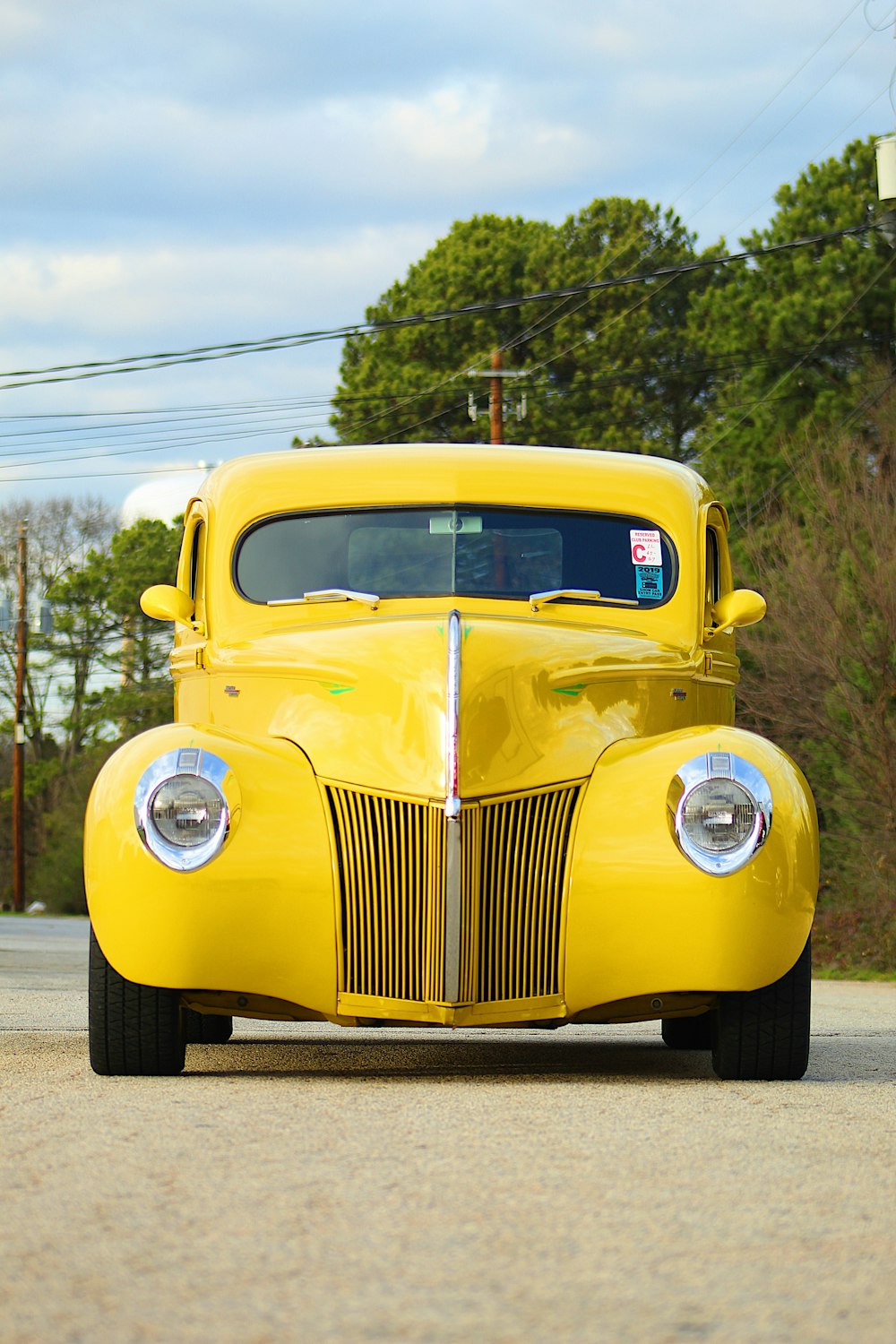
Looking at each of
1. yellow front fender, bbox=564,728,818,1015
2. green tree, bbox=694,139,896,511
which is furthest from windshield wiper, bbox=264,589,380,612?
green tree, bbox=694,139,896,511

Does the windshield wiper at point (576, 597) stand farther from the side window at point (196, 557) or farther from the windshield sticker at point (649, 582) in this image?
the side window at point (196, 557)

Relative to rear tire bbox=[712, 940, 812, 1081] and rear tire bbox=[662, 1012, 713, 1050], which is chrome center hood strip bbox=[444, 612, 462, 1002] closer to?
rear tire bbox=[712, 940, 812, 1081]

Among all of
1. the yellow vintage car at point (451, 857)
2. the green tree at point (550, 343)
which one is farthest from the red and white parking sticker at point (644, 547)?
the green tree at point (550, 343)

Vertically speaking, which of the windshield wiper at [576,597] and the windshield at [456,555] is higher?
the windshield at [456,555]

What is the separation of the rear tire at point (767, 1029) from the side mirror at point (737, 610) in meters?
1.78

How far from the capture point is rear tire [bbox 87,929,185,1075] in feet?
21.9

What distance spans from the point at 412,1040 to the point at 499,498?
8.87 feet

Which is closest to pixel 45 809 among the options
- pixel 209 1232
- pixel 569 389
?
pixel 569 389

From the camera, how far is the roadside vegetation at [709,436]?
25906 millimetres

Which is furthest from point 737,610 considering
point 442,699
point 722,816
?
point 442,699

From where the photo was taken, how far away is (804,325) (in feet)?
128

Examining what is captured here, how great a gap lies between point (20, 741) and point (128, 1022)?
4428 cm

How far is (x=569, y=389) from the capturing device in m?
47.3

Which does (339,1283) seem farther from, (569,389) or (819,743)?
(569,389)
